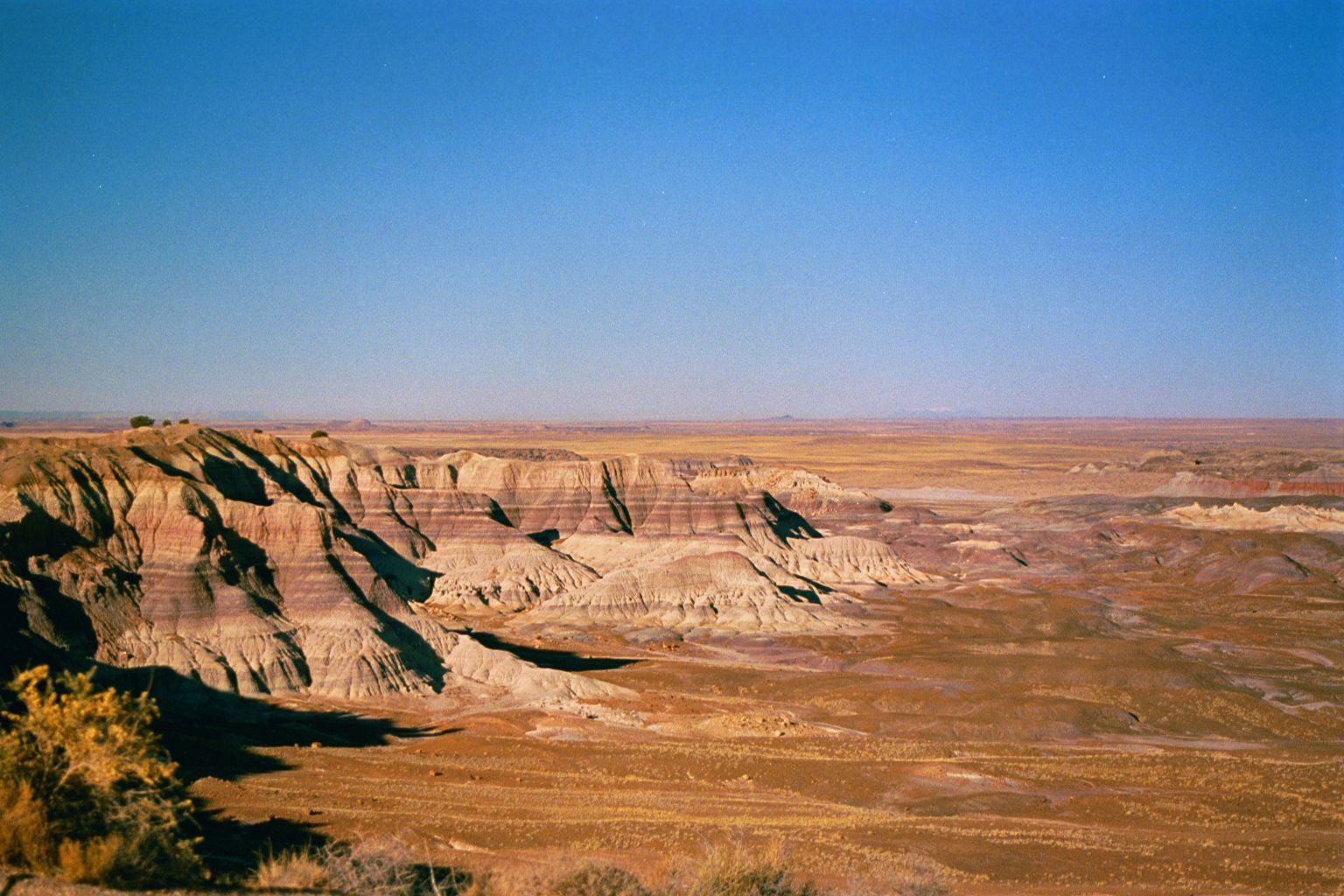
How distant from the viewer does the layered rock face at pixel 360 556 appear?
1679 inches

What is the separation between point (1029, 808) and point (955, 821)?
10.3 ft

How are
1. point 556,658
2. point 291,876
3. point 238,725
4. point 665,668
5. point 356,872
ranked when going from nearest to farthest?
point 291,876, point 356,872, point 238,725, point 665,668, point 556,658

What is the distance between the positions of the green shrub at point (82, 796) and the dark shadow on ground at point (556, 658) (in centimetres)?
3609

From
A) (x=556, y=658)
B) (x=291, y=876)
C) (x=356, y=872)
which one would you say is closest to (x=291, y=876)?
(x=291, y=876)

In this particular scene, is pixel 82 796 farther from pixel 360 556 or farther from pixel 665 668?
pixel 665 668

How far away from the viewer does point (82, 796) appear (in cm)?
1716

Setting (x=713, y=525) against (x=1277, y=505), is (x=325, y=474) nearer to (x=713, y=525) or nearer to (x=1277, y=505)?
(x=713, y=525)

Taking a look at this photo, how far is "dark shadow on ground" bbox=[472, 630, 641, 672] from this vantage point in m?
54.5

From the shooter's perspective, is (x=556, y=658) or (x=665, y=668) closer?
(x=665, y=668)

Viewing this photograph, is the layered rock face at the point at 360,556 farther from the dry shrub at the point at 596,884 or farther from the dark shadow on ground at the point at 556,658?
the dry shrub at the point at 596,884

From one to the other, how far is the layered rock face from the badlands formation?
0.63ft

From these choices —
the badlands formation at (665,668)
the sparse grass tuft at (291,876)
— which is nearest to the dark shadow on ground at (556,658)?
the badlands formation at (665,668)

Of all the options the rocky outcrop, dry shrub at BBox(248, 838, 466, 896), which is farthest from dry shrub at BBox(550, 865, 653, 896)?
the rocky outcrop

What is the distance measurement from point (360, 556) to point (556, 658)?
11.2 meters
